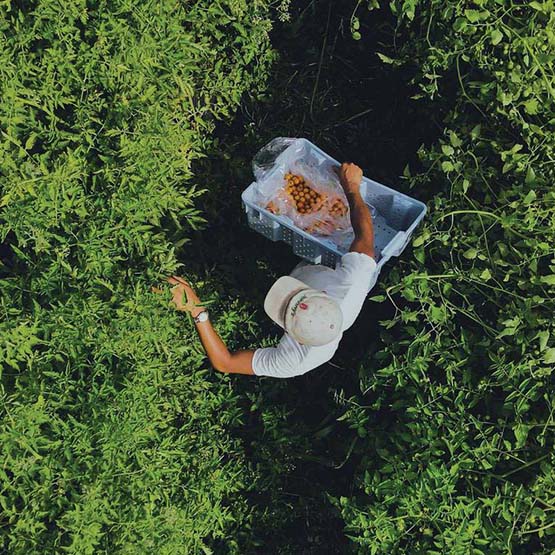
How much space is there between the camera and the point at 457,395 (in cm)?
378

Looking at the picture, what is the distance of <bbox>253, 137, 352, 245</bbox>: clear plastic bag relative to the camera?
4234 mm

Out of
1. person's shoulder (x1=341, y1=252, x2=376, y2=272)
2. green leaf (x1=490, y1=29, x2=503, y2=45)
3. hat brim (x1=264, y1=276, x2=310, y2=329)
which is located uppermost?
green leaf (x1=490, y1=29, x2=503, y2=45)

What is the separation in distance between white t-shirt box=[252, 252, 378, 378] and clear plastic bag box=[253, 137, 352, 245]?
1.14 ft

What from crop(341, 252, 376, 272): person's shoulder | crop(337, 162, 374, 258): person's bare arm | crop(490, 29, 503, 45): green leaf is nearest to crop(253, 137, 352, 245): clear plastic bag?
crop(337, 162, 374, 258): person's bare arm

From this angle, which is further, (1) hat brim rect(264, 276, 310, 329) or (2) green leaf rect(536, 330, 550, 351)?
(1) hat brim rect(264, 276, 310, 329)

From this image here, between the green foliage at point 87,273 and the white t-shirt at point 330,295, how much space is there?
47 centimetres

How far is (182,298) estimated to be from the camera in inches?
144

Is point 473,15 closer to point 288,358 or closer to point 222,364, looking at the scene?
point 288,358

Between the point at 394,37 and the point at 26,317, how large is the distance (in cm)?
256

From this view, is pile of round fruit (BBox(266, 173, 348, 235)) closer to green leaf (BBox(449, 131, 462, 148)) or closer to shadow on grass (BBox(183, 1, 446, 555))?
shadow on grass (BBox(183, 1, 446, 555))

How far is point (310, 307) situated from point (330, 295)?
275 millimetres

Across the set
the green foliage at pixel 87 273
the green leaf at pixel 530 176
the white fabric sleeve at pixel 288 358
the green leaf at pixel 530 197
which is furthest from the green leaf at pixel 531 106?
the green foliage at pixel 87 273

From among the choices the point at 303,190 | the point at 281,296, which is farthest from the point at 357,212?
the point at 281,296

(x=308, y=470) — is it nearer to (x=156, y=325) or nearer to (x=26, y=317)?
(x=156, y=325)
